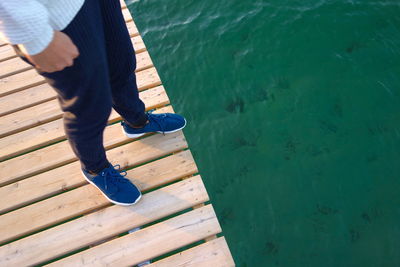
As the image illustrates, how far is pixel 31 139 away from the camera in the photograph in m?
2.82

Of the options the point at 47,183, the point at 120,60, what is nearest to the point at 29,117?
the point at 47,183

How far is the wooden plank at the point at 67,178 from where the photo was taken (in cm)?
254

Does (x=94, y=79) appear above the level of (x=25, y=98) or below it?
above

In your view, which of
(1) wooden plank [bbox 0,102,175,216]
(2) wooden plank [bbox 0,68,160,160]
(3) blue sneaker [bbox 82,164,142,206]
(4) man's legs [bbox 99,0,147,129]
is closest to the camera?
(4) man's legs [bbox 99,0,147,129]

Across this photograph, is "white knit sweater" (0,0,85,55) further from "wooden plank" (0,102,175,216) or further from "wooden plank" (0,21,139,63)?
"wooden plank" (0,21,139,63)

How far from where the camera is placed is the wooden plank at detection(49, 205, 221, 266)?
88.4 inches

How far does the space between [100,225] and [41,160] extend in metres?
0.78

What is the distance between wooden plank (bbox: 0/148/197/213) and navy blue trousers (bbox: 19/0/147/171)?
421mm

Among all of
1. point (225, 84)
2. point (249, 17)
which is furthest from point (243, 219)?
point (249, 17)

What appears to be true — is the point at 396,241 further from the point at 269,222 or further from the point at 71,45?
the point at 71,45

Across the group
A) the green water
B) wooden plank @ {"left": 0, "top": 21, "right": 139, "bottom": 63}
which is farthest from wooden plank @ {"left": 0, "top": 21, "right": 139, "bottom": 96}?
the green water

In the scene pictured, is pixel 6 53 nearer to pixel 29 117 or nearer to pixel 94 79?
pixel 29 117

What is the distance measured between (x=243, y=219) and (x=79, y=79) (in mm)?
2481

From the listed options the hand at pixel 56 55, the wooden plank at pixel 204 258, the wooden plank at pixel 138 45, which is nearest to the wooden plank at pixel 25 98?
the wooden plank at pixel 138 45
